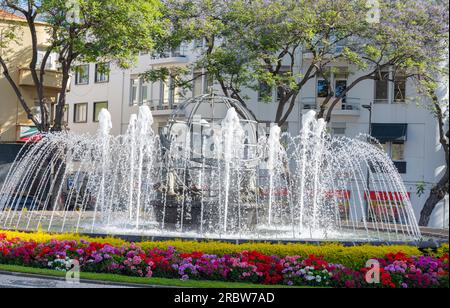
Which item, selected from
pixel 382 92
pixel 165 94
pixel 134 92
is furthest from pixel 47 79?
pixel 382 92

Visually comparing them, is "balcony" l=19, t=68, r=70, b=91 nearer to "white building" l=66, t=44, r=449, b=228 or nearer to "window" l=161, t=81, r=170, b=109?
"white building" l=66, t=44, r=449, b=228

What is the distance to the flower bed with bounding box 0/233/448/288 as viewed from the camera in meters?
13.2

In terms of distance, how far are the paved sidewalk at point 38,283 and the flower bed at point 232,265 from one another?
0.93m

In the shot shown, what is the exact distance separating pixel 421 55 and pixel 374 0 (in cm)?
305

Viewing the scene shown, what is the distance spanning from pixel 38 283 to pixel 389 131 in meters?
30.8

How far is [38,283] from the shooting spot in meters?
13.0

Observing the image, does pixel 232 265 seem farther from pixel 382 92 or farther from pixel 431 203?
pixel 382 92

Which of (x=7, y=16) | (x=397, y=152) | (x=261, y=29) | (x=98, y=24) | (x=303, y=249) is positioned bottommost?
(x=303, y=249)

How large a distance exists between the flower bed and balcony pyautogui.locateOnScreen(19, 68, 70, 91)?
28.7m

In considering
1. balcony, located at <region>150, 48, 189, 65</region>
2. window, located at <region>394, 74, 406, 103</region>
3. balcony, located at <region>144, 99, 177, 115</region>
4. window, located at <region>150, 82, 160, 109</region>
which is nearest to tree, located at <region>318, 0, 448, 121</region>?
window, located at <region>394, 74, 406, 103</region>

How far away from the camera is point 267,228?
2230 centimetres
